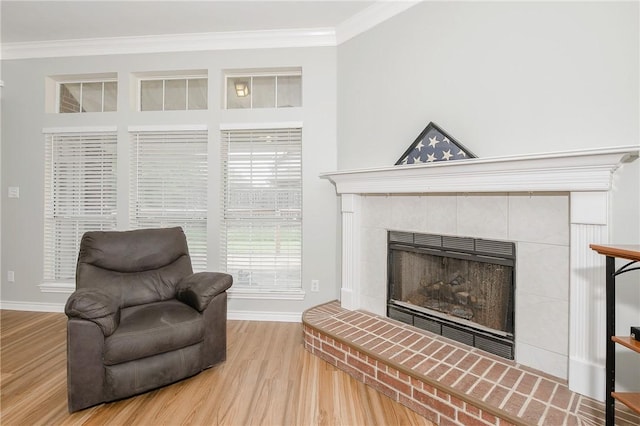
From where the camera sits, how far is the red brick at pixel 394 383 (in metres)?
1.73

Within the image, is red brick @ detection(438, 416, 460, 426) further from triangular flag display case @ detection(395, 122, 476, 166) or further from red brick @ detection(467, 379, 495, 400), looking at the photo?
triangular flag display case @ detection(395, 122, 476, 166)

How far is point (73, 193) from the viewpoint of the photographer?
324cm

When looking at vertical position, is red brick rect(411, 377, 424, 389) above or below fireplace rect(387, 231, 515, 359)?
below

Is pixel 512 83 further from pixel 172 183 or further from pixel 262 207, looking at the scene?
pixel 172 183

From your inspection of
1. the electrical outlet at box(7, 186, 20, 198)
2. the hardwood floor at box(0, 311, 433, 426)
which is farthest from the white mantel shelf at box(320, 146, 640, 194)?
the electrical outlet at box(7, 186, 20, 198)

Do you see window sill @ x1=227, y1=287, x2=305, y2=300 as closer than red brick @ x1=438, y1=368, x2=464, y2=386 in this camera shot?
No

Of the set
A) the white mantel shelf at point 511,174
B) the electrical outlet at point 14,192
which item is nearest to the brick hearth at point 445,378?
the white mantel shelf at point 511,174

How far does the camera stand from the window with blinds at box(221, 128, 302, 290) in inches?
119

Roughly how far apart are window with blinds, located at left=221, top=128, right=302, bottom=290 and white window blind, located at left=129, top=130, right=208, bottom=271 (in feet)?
0.85

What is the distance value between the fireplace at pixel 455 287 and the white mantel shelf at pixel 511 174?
16.5 inches

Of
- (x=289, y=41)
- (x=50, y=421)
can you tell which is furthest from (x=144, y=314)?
(x=289, y=41)

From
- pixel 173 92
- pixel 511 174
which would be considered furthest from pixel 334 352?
pixel 173 92

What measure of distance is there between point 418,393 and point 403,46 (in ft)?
8.33

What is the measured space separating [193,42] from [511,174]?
10.5 ft
